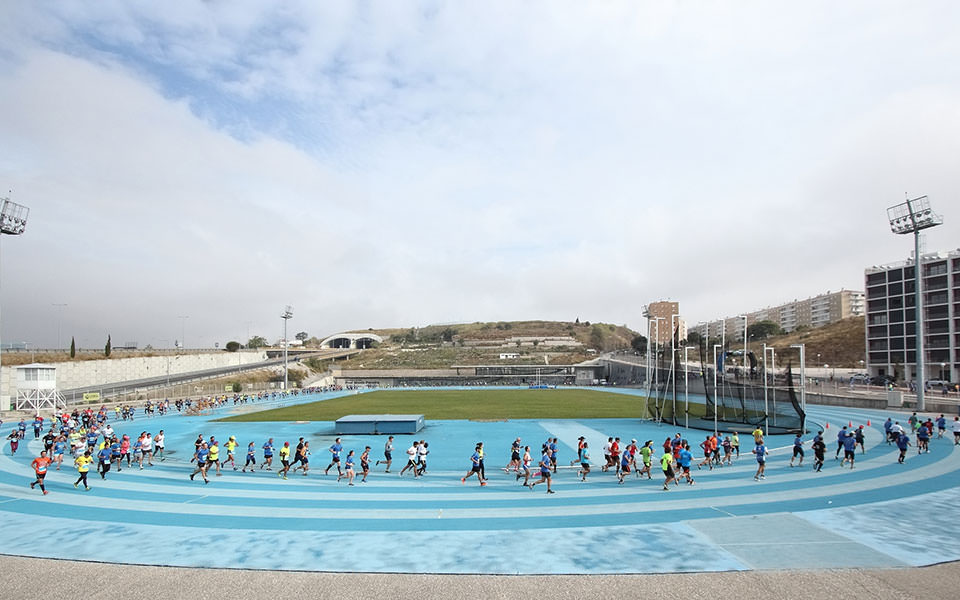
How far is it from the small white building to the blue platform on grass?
27.9 metres

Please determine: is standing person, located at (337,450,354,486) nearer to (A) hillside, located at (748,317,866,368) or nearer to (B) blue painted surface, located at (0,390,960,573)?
(B) blue painted surface, located at (0,390,960,573)

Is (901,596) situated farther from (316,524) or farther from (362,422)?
(362,422)

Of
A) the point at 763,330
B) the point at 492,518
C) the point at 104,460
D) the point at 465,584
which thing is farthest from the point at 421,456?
the point at 763,330

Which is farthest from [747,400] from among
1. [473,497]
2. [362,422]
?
[473,497]

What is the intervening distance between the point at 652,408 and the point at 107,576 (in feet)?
109

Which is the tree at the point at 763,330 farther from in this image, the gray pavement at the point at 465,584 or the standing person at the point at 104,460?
the standing person at the point at 104,460

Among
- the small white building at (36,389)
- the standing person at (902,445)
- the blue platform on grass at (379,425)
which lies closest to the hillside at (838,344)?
the standing person at (902,445)

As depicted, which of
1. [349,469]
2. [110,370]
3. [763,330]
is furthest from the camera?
[763,330]

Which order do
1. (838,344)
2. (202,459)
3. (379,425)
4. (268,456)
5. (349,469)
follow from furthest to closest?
1. (838,344)
2. (379,425)
3. (268,456)
4. (202,459)
5. (349,469)

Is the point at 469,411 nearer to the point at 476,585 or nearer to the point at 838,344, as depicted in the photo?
the point at 476,585

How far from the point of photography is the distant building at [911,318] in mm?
67062

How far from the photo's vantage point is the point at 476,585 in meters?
9.66

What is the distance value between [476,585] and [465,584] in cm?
19

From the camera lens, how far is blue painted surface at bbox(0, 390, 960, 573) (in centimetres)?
1105
